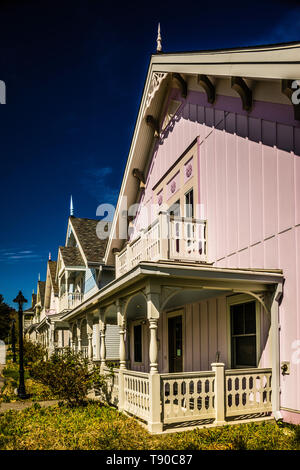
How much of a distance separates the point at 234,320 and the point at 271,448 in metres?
3.61

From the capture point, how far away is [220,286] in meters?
9.00

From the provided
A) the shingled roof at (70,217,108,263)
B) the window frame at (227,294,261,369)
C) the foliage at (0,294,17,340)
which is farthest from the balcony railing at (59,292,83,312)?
the foliage at (0,294,17,340)

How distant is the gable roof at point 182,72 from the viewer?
7.64m

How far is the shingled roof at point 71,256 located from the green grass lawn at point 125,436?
18263mm

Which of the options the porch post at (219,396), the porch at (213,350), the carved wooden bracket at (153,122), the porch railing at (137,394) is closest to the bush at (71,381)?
the porch at (213,350)

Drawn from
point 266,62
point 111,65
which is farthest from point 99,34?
point 266,62

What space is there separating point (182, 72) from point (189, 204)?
356cm

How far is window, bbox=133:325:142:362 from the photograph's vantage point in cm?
1780

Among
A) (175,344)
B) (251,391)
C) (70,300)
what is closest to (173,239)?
(251,391)

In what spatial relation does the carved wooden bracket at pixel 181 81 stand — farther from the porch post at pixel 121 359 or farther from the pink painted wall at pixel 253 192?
the porch post at pixel 121 359

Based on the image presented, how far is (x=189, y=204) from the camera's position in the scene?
13.0 meters

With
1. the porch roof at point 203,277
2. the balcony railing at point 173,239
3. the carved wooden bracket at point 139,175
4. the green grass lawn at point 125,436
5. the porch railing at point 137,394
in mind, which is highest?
the carved wooden bracket at point 139,175

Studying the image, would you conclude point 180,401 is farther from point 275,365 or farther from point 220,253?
point 220,253
